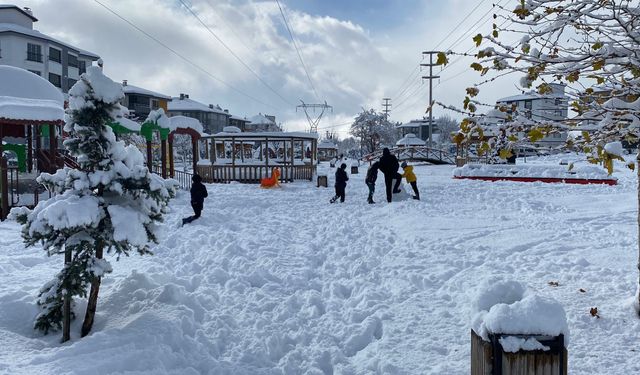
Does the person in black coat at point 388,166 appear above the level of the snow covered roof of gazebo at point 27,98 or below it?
below

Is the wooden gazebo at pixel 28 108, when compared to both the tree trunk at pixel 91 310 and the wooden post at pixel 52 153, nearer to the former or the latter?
the wooden post at pixel 52 153

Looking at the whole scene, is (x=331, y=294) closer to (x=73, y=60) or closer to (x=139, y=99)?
(x=73, y=60)

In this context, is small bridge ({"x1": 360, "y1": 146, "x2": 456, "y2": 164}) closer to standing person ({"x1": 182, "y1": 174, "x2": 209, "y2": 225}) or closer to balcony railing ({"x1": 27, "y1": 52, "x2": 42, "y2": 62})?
standing person ({"x1": 182, "y1": 174, "x2": 209, "y2": 225})

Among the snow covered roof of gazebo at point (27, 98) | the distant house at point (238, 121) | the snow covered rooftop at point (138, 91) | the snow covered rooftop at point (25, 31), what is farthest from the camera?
the distant house at point (238, 121)

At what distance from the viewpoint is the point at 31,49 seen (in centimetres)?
4494

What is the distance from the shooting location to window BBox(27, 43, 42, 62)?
4469cm

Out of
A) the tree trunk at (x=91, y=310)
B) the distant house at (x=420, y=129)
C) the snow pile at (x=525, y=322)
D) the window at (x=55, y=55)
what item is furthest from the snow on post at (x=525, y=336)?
the distant house at (x=420, y=129)

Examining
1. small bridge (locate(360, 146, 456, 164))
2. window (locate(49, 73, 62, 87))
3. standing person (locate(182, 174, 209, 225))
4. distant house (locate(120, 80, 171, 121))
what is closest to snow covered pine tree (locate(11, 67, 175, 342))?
standing person (locate(182, 174, 209, 225))

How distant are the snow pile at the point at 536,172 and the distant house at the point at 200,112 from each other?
210 ft

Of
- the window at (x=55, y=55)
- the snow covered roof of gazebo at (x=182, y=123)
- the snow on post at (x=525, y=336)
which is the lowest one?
the snow on post at (x=525, y=336)

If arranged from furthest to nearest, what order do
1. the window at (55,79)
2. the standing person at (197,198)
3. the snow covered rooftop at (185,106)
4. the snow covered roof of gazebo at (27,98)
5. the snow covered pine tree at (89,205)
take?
the snow covered rooftop at (185,106)
the window at (55,79)
the snow covered roof of gazebo at (27,98)
the standing person at (197,198)
the snow covered pine tree at (89,205)

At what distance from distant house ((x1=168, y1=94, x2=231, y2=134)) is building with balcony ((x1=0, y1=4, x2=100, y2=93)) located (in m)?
29.9

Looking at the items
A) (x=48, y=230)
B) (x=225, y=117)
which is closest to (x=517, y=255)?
(x=48, y=230)

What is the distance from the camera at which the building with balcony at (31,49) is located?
1708 inches
